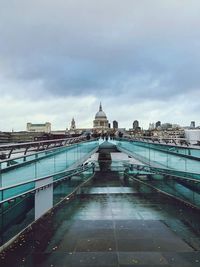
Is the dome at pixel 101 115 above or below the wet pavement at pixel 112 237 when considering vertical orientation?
above

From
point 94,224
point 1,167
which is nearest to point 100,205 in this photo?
point 94,224

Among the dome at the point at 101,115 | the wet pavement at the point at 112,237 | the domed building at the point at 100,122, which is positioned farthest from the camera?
the dome at the point at 101,115

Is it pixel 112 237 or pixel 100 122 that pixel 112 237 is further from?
pixel 100 122

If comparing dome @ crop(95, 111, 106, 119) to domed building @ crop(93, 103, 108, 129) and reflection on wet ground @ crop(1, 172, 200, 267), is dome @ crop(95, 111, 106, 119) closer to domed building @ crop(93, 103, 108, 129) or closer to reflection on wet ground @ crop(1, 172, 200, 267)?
domed building @ crop(93, 103, 108, 129)

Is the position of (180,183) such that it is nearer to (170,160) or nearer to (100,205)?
(170,160)

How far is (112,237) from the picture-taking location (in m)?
5.10

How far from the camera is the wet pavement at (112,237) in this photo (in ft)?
13.6

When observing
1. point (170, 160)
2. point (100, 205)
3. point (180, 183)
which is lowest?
point (100, 205)

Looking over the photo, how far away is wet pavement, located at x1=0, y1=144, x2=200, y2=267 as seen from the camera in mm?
4148

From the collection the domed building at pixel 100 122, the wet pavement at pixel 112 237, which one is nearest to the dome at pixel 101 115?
the domed building at pixel 100 122

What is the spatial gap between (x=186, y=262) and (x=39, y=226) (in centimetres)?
319

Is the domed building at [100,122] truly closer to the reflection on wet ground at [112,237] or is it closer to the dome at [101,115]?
the dome at [101,115]

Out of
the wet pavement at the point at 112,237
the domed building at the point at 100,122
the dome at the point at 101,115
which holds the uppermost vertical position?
the dome at the point at 101,115

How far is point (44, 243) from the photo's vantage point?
189 inches
